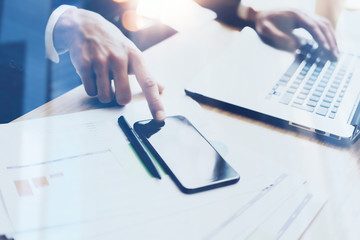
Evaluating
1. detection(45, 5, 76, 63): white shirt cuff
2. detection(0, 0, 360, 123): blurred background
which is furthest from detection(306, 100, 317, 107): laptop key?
detection(45, 5, 76, 63): white shirt cuff

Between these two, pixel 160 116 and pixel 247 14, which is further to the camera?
pixel 247 14

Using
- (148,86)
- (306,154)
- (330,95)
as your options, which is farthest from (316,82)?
(148,86)

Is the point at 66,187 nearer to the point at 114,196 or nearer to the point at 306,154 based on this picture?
the point at 114,196

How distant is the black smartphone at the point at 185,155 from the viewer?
518 mm

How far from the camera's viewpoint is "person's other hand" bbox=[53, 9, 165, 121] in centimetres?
69

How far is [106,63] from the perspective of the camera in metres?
0.72

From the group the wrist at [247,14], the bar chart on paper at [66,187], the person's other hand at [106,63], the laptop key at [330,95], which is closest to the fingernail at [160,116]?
the person's other hand at [106,63]

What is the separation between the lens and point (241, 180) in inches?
21.3

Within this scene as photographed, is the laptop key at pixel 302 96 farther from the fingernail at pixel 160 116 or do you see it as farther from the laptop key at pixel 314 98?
the fingernail at pixel 160 116

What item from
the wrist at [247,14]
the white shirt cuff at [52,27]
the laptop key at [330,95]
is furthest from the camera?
the wrist at [247,14]

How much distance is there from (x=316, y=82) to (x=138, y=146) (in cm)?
42

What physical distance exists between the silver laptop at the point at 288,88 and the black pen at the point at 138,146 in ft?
0.60

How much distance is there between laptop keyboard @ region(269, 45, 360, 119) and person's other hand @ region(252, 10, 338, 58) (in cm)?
4

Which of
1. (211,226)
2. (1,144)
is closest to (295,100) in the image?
(211,226)
